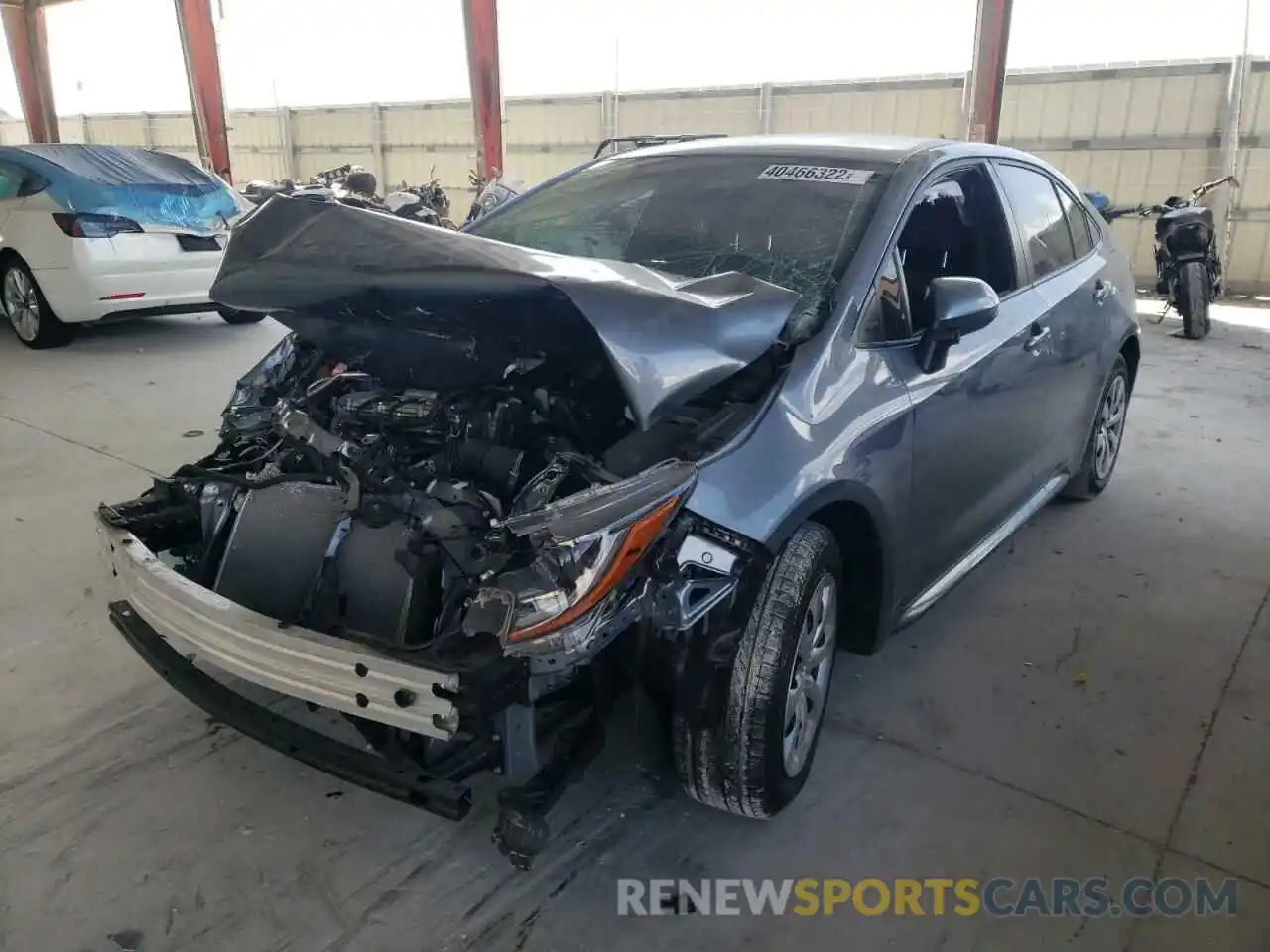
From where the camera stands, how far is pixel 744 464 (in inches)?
73.5

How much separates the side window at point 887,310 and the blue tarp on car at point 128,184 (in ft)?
19.1

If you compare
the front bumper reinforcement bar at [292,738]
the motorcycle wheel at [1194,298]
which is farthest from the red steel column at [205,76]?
the front bumper reinforcement bar at [292,738]

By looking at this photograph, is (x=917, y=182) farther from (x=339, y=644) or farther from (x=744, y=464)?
(x=339, y=644)

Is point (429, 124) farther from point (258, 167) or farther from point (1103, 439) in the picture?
point (1103, 439)

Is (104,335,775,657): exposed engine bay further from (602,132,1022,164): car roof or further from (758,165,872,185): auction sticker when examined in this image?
(602,132,1022,164): car roof

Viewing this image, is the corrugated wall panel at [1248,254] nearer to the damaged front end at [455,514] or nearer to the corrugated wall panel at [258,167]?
the damaged front end at [455,514]

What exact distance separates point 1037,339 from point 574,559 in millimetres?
1971

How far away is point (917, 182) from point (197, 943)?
2430 millimetres

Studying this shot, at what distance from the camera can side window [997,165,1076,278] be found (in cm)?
303

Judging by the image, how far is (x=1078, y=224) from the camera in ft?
11.7

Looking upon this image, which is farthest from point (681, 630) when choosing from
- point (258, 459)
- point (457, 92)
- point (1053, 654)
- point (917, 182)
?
point (457, 92)

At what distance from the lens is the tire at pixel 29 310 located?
6.59 m

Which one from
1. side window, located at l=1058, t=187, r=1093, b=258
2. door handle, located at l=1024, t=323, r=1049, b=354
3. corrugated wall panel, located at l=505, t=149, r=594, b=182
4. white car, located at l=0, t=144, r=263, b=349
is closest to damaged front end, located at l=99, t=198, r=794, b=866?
door handle, located at l=1024, t=323, r=1049, b=354

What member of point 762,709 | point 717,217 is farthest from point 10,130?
point 762,709
